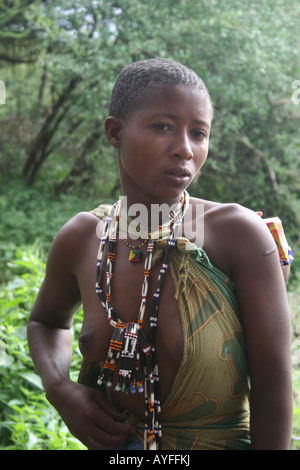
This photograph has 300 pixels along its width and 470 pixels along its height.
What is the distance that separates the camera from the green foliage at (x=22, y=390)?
8.28 ft

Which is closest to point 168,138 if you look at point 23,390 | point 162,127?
point 162,127

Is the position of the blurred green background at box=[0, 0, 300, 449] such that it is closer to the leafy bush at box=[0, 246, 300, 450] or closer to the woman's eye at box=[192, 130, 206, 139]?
the leafy bush at box=[0, 246, 300, 450]

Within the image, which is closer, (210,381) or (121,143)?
(210,381)

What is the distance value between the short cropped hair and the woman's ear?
20 millimetres

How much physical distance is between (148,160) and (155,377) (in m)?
0.58

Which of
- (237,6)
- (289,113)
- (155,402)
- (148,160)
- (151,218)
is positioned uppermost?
(237,6)

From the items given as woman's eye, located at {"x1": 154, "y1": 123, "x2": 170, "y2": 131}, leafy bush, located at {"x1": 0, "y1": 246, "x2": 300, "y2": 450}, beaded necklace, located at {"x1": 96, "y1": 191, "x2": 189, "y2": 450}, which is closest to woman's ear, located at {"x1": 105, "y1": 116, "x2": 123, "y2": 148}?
woman's eye, located at {"x1": 154, "y1": 123, "x2": 170, "y2": 131}

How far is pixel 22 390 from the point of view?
279 centimetres

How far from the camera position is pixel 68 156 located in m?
7.57

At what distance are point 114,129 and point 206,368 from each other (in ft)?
2.39

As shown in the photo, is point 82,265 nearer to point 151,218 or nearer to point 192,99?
point 151,218

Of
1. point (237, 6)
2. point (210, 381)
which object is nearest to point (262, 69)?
point (237, 6)

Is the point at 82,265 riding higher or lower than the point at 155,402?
higher

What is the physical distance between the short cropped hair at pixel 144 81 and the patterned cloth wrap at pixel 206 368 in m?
0.41
